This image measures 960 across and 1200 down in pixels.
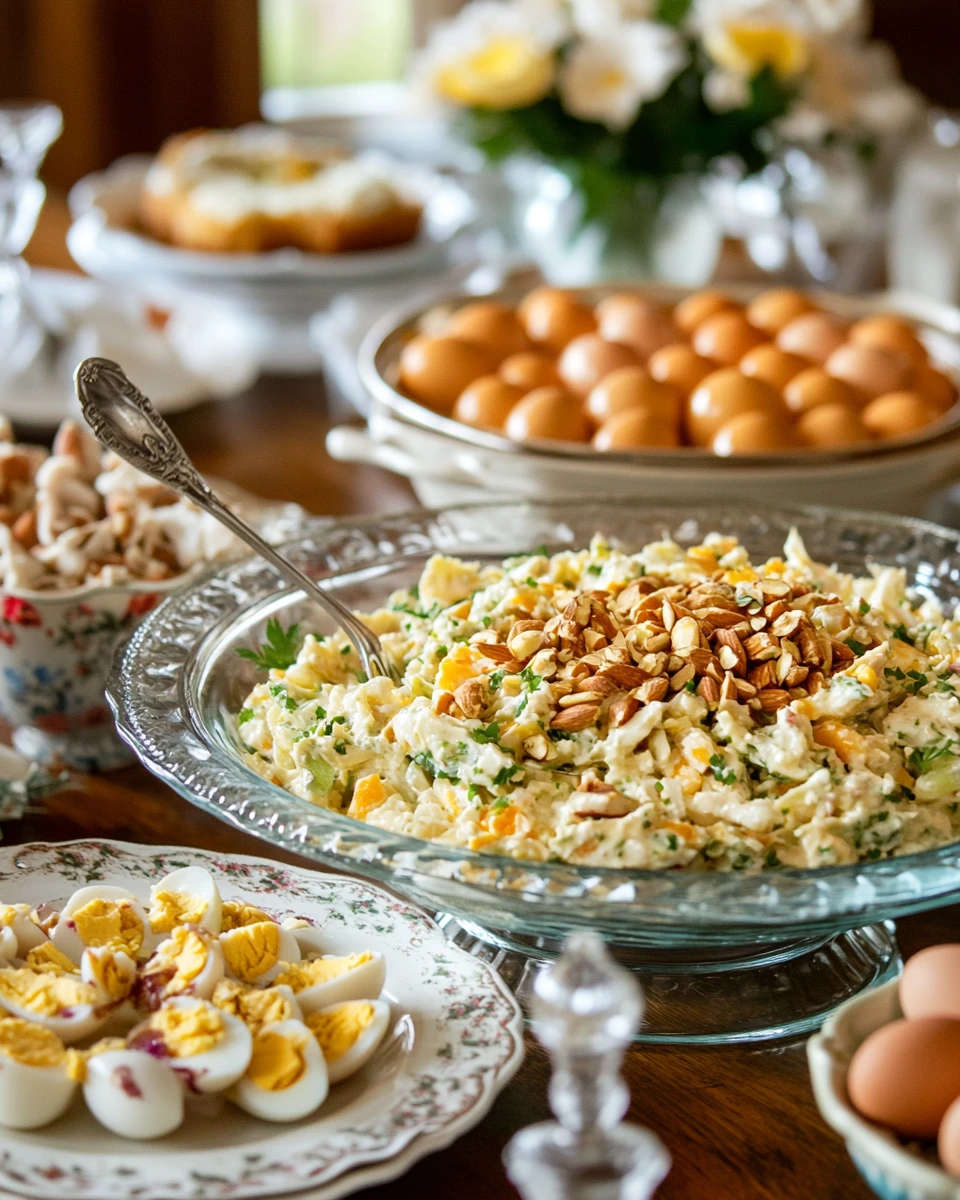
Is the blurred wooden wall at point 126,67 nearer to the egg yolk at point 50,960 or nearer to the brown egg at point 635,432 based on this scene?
the brown egg at point 635,432

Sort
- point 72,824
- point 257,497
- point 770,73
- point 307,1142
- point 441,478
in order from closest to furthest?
point 307,1142
point 72,824
point 441,478
point 257,497
point 770,73

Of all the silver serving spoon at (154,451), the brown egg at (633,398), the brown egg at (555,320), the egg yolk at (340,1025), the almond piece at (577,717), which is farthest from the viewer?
the brown egg at (555,320)

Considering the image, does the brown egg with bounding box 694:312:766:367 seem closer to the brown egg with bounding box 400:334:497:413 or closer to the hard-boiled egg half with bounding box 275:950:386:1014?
the brown egg with bounding box 400:334:497:413

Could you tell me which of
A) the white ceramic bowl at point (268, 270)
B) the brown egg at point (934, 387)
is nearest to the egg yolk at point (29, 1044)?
the brown egg at point (934, 387)

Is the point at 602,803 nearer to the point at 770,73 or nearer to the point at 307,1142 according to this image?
the point at 307,1142

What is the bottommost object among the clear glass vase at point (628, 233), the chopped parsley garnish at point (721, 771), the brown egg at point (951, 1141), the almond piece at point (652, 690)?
the clear glass vase at point (628, 233)

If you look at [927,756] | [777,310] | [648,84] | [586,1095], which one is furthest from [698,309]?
[586,1095]

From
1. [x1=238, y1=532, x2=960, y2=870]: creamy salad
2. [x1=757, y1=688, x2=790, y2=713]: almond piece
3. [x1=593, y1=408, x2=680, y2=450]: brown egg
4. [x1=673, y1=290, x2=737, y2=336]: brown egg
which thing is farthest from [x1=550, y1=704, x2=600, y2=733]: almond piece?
[x1=673, y1=290, x2=737, y2=336]: brown egg

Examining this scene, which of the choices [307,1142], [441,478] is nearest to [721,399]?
[441,478]

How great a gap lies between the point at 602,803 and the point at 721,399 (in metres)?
0.79

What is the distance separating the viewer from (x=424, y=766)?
3.03 feet

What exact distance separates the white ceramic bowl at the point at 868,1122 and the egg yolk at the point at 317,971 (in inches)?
10.0

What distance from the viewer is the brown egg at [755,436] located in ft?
4.83

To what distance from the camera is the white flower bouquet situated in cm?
205
